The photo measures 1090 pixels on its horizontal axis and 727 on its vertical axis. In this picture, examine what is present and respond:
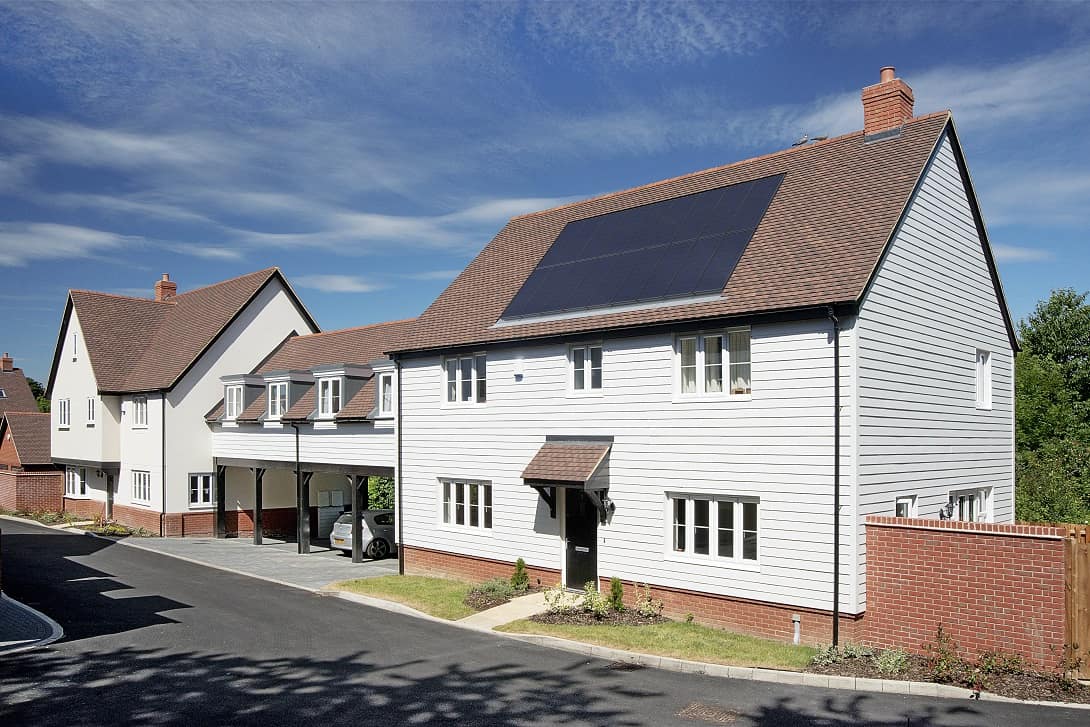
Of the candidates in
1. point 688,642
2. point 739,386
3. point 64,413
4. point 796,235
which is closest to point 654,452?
point 739,386

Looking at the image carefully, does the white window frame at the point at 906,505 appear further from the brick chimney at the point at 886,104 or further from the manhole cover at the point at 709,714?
the brick chimney at the point at 886,104

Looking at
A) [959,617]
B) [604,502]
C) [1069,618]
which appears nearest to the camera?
[1069,618]

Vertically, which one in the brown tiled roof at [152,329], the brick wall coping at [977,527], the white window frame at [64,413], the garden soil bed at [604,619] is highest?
the brown tiled roof at [152,329]

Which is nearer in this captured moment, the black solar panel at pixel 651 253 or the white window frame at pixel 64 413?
the black solar panel at pixel 651 253

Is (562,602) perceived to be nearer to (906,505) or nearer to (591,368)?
(591,368)

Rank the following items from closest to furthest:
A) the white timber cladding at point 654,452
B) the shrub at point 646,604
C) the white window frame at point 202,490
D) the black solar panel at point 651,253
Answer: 1. the white timber cladding at point 654,452
2. the shrub at point 646,604
3. the black solar panel at point 651,253
4. the white window frame at point 202,490


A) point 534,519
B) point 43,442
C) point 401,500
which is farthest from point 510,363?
point 43,442

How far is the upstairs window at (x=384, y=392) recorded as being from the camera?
2456 cm

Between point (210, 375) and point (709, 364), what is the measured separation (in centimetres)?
2378

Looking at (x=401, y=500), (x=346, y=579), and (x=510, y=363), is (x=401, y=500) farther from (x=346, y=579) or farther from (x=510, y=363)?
(x=510, y=363)

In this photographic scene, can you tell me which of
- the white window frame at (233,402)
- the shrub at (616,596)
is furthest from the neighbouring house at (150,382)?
the shrub at (616,596)

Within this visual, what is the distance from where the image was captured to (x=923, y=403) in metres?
16.2

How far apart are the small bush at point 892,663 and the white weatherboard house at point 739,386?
759 mm

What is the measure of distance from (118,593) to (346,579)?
542cm
